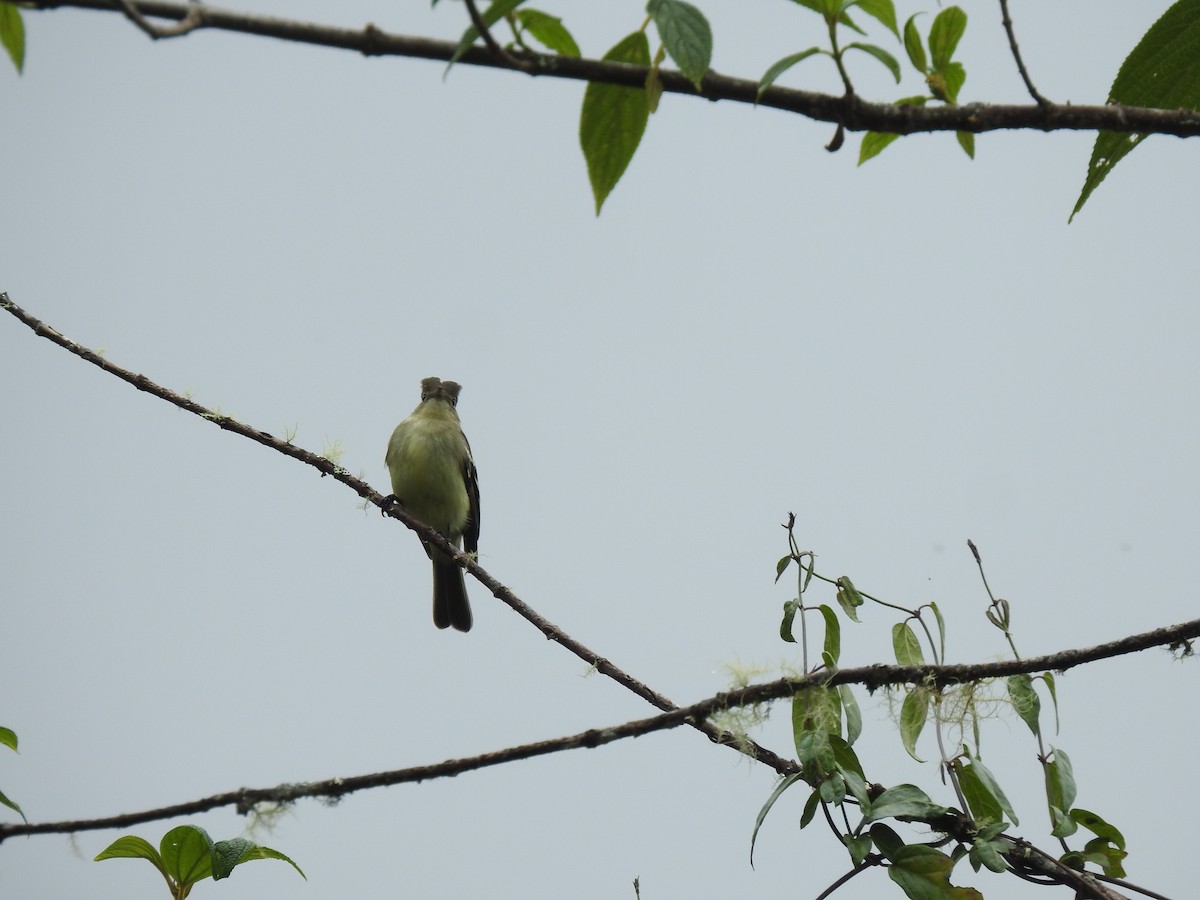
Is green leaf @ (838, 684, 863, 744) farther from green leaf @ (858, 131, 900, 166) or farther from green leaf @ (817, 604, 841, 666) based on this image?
green leaf @ (858, 131, 900, 166)

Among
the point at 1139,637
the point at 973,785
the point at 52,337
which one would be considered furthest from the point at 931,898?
the point at 52,337

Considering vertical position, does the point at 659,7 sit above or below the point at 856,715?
above

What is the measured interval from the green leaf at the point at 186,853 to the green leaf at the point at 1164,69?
196cm

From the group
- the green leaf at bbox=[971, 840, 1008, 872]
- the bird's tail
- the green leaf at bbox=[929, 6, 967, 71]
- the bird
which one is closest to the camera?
the green leaf at bbox=[929, 6, 967, 71]

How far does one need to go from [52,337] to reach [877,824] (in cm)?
219

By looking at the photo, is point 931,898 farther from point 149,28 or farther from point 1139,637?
point 149,28

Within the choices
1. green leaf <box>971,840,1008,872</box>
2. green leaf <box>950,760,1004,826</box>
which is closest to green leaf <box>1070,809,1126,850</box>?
green leaf <box>950,760,1004,826</box>

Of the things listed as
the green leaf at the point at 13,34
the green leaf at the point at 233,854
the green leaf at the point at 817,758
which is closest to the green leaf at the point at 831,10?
the green leaf at the point at 13,34

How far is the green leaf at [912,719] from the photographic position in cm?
211

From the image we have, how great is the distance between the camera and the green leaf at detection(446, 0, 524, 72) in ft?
3.47

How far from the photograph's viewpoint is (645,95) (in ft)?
3.99

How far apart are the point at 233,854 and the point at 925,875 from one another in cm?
132

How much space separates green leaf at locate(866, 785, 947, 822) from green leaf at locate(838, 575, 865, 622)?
0.49 meters

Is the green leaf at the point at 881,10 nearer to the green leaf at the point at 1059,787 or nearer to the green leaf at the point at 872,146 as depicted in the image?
the green leaf at the point at 872,146
